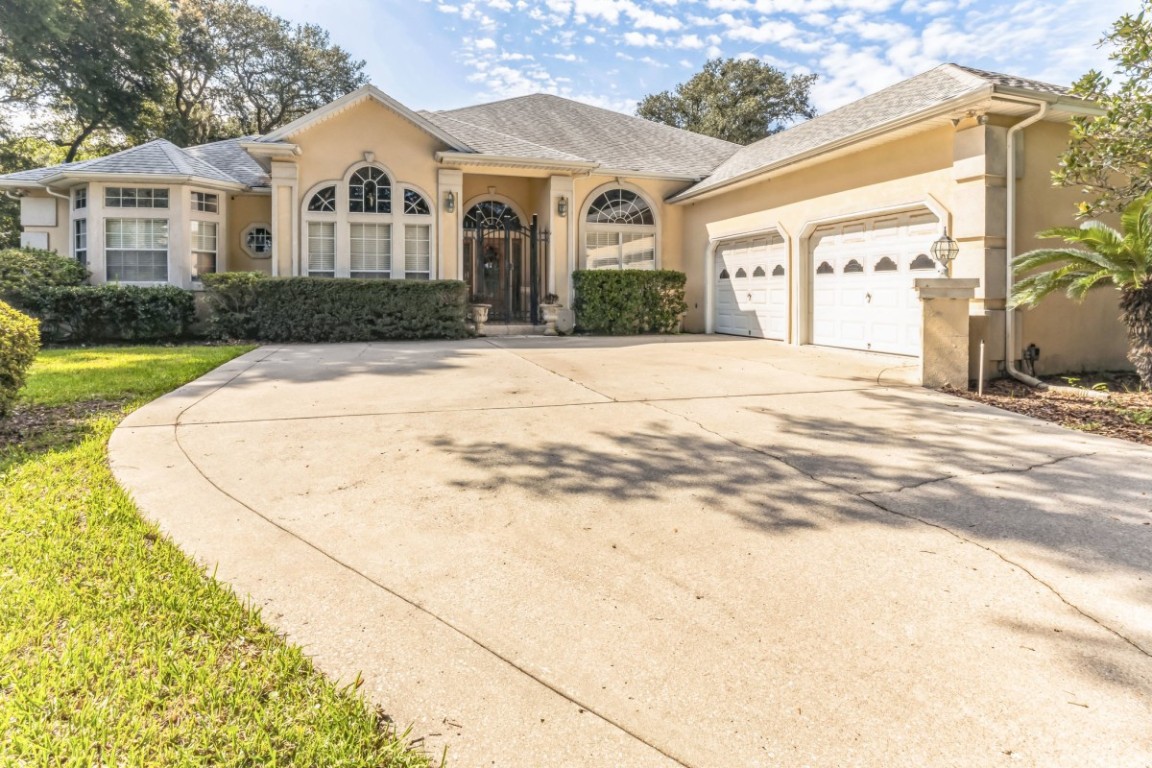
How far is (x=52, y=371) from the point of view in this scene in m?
8.27

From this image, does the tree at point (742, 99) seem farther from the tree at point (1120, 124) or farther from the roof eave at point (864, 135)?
the tree at point (1120, 124)

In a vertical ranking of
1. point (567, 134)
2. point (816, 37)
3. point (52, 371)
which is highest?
point (816, 37)

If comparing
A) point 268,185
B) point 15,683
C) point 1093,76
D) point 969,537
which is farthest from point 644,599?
point 268,185

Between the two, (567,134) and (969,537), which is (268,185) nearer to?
(567,134)

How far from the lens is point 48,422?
5.57 metres

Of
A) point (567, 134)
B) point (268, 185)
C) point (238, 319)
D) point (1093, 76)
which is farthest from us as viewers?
point (567, 134)

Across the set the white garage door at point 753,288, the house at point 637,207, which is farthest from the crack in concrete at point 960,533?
the white garage door at point 753,288

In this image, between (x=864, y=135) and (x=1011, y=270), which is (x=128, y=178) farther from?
(x=1011, y=270)

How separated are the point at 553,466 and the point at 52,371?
24.7 ft

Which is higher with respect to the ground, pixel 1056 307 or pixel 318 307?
pixel 318 307

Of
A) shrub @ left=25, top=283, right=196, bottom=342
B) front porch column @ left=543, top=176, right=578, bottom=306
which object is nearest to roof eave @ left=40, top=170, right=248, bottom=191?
shrub @ left=25, top=283, right=196, bottom=342

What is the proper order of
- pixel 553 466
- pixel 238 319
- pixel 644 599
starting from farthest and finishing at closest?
1. pixel 238 319
2. pixel 553 466
3. pixel 644 599

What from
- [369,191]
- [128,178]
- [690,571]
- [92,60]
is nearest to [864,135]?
[690,571]

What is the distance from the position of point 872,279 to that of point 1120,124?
3837 millimetres
